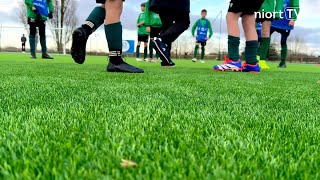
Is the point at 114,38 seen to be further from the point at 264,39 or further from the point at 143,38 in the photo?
the point at 143,38

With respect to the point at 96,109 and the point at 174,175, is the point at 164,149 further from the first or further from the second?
the point at 96,109

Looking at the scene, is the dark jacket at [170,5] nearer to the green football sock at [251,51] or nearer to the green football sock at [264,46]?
the green football sock at [251,51]

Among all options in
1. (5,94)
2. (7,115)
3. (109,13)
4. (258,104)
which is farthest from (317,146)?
(109,13)

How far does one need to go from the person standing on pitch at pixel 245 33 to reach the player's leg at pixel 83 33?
69.7 inches

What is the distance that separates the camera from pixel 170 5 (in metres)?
4.25

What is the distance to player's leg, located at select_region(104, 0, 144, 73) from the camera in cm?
321

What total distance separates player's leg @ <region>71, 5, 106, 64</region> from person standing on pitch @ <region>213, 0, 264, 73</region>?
5.81 ft

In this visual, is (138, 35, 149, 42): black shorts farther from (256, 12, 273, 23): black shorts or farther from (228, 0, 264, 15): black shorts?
(228, 0, 264, 15): black shorts

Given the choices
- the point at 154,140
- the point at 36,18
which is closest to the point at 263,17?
the point at 36,18

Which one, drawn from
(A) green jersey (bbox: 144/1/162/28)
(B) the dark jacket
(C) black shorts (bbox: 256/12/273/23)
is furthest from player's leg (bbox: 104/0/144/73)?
(A) green jersey (bbox: 144/1/162/28)

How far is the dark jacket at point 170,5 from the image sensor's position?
13.9ft

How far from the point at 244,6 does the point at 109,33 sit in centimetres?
187

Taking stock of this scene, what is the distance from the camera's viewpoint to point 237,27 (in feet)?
14.7

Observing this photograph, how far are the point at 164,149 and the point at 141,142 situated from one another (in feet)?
0.25
